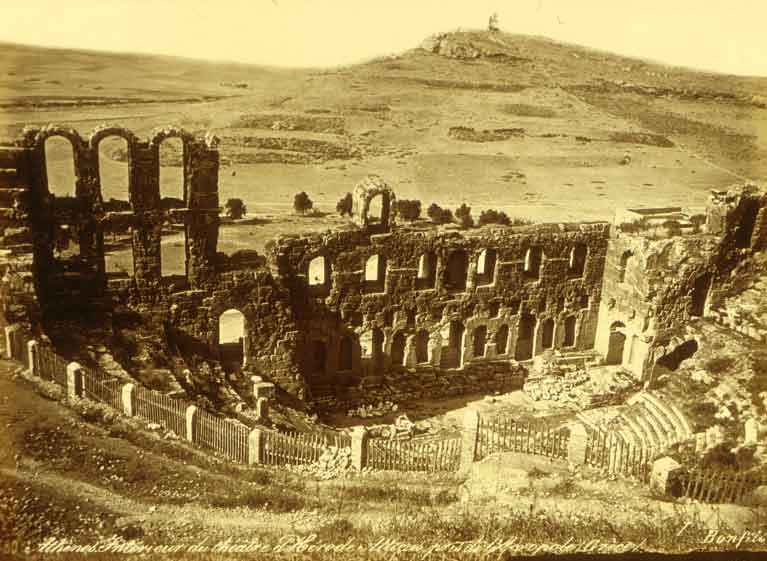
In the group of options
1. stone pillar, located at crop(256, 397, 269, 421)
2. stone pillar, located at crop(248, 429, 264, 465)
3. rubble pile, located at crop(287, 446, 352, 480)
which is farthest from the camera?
stone pillar, located at crop(256, 397, 269, 421)

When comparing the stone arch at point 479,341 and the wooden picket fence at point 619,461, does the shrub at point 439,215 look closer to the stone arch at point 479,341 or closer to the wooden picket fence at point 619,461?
the stone arch at point 479,341

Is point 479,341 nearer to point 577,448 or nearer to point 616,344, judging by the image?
point 616,344

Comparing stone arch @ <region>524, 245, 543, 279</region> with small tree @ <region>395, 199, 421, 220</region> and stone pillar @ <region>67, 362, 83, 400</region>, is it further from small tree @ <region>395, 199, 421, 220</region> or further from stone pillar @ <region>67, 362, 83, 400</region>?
small tree @ <region>395, 199, 421, 220</region>

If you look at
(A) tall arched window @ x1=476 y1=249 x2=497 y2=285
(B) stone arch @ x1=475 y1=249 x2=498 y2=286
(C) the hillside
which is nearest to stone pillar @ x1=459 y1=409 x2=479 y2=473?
(B) stone arch @ x1=475 y1=249 x2=498 y2=286

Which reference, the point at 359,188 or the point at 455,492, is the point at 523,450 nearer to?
the point at 455,492

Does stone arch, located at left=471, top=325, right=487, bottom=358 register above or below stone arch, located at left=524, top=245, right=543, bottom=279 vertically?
below
